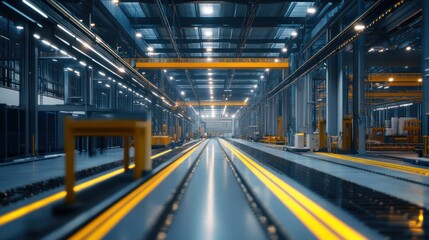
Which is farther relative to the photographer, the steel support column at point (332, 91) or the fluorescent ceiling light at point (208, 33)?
the fluorescent ceiling light at point (208, 33)

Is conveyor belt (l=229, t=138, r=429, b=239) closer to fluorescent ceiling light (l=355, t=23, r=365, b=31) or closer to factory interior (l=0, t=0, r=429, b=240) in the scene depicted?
factory interior (l=0, t=0, r=429, b=240)

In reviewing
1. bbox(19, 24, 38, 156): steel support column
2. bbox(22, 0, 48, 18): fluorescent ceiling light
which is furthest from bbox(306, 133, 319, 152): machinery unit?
bbox(22, 0, 48, 18): fluorescent ceiling light

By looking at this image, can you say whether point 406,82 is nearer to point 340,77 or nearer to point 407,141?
point 407,141

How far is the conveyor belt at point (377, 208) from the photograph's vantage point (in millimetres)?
3867

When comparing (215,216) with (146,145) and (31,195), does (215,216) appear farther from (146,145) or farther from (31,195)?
(31,195)

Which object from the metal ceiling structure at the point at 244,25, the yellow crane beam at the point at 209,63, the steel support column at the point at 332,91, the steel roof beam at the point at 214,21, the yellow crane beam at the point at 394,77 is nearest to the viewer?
the metal ceiling structure at the point at 244,25

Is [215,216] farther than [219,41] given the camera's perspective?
No

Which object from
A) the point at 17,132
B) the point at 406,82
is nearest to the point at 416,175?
the point at 17,132

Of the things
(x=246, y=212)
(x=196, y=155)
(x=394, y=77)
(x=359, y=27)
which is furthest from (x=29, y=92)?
(x=394, y=77)

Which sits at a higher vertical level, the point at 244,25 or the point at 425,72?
the point at 244,25

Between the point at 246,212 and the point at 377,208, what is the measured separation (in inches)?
84.9

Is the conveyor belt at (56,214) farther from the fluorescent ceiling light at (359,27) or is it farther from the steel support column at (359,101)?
the steel support column at (359,101)

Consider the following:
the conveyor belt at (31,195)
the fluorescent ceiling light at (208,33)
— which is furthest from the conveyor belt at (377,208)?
the fluorescent ceiling light at (208,33)

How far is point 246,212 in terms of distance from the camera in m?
4.66
